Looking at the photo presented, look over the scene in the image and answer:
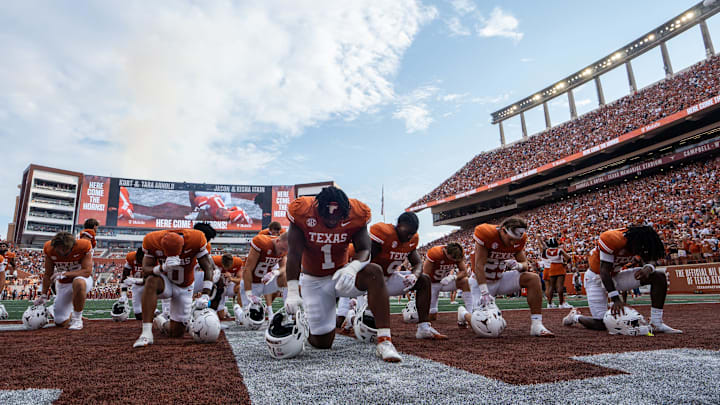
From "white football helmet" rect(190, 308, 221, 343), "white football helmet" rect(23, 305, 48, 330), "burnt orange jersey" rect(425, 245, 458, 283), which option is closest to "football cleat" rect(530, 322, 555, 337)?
"burnt orange jersey" rect(425, 245, 458, 283)

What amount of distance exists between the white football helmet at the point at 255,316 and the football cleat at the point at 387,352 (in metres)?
3.30

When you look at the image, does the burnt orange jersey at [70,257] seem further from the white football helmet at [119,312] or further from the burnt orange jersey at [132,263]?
the burnt orange jersey at [132,263]

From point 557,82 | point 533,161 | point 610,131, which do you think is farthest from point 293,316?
point 557,82

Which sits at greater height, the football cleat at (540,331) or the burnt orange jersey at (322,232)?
the burnt orange jersey at (322,232)

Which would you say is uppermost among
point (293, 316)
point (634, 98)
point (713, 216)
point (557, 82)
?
point (557, 82)

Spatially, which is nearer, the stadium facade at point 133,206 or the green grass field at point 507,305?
the green grass field at point 507,305

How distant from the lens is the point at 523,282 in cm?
541

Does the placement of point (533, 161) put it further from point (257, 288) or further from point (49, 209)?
point (49, 209)

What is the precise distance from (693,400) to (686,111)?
26.3 metres

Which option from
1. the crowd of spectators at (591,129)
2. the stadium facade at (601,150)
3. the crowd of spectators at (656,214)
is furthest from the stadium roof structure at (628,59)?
the crowd of spectators at (656,214)

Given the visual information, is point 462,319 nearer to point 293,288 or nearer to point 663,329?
point 663,329

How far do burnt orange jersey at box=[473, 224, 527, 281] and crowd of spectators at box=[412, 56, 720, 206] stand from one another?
2347cm

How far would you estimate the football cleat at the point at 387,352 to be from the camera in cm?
310

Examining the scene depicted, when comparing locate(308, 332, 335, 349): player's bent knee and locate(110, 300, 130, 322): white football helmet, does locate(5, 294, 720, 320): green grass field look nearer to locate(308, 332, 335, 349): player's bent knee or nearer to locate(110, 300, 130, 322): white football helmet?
locate(110, 300, 130, 322): white football helmet
